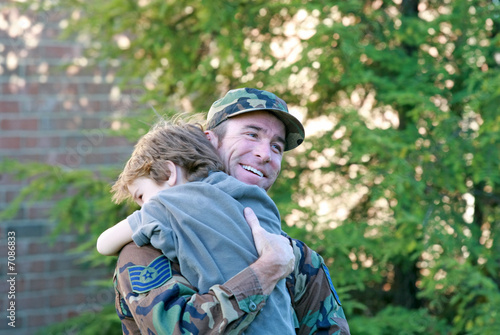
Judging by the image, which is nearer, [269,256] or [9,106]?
[269,256]

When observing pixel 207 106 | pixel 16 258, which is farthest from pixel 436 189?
pixel 16 258

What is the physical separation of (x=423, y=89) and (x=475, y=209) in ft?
3.38

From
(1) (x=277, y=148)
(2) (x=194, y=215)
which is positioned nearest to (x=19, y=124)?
(1) (x=277, y=148)

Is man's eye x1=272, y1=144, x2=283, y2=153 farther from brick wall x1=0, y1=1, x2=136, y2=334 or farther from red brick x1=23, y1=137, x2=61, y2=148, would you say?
red brick x1=23, y1=137, x2=61, y2=148

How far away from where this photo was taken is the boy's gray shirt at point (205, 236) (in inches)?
65.3

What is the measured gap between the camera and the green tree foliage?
3893mm

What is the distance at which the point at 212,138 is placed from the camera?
209 cm

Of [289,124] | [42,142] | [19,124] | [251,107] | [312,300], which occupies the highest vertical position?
[251,107]

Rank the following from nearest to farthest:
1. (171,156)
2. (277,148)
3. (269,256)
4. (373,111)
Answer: (269,256)
(171,156)
(277,148)
(373,111)

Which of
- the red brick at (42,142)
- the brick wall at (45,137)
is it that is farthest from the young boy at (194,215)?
the red brick at (42,142)

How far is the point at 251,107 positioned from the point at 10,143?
3.19 m

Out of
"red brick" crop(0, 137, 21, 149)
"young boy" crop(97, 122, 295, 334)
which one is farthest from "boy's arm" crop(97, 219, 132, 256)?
"red brick" crop(0, 137, 21, 149)

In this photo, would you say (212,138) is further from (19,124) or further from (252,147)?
(19,124)

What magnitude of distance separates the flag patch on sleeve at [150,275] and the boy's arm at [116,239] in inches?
4.1
